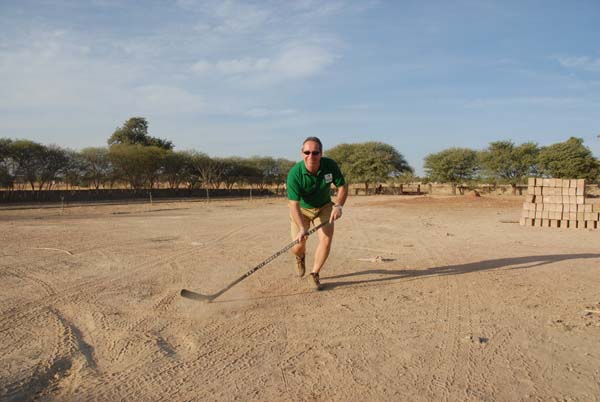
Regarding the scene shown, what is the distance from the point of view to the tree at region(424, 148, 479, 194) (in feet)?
178

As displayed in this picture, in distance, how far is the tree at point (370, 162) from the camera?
58594 millimetres

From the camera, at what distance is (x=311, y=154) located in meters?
5.03

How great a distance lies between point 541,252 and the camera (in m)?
8.27

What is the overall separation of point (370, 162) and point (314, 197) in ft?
180

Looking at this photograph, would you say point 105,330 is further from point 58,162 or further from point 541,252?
point 58,162

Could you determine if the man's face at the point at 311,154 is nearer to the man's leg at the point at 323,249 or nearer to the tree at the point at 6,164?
the man's leg at the point at 323,249

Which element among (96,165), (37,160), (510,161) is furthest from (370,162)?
(37,160)

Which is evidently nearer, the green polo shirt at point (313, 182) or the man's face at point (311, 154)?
the man's face at point (311, 154)

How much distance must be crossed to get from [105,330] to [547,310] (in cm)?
446

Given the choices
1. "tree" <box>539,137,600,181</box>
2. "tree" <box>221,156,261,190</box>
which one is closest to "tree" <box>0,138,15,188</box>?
"tree" <box>221,156,261,190</box>

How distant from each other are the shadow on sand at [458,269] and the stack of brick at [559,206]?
22.8 ft

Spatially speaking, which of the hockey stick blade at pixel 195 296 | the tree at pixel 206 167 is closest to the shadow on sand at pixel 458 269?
the hockey stick blade at pixel 195 296

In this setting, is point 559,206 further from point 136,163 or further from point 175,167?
point 175,167

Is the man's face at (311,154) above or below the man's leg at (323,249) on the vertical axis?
above
